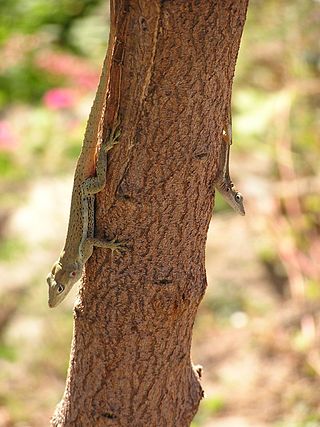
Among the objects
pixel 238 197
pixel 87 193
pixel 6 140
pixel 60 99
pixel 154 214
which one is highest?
pixel 60 99

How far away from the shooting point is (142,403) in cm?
229

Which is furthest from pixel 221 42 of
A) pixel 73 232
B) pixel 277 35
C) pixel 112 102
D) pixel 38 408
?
pixel 277 35

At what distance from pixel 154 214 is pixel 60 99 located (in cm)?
611

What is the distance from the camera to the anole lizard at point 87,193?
2.04 m

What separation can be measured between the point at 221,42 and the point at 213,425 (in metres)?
3.10

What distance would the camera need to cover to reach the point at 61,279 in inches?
105

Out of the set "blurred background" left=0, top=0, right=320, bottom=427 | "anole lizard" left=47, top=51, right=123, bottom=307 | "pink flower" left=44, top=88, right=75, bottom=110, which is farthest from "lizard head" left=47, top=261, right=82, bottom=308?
"pink flower" left=44, top=88, right=75, bottom=110

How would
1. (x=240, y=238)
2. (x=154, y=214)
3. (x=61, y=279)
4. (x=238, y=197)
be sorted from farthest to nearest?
(x=240, y=238), (x=61, y=279), (x=238, y=197), (x=154, y=214)

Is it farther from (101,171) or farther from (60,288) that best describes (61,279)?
(101,171)

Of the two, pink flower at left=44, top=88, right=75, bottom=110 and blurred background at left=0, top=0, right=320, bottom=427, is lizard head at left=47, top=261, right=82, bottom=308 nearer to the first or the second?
blurred background at left=0, top=0, right=320, bottom=427

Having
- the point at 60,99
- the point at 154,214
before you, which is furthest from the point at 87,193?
the point at 60,99

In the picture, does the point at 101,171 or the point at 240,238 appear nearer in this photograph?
the point at 101,171

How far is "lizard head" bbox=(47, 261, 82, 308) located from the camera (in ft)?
8.49

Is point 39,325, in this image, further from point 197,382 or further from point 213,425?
point 197,382
